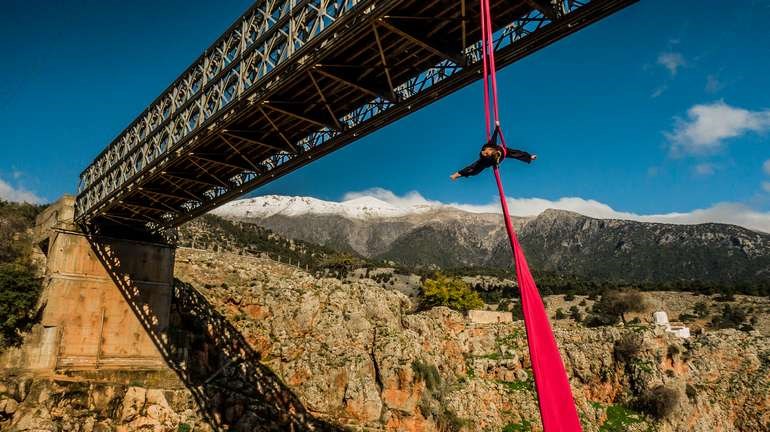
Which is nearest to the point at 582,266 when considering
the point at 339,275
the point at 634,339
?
the point at 339,275

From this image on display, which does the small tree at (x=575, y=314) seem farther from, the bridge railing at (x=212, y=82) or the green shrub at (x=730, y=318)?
the bridge railing at (x=212, y=82)

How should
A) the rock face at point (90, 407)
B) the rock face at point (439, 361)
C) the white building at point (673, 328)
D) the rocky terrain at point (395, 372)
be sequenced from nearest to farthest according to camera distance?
the rock face at point (90, 407), the rocky terrain at point (395, 372), the rock face at point (439, 361), the white building at point (673, 328)

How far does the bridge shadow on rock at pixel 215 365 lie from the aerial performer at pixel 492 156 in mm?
29868

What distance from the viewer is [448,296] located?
2291 inches

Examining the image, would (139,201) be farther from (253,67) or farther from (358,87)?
(358,87)

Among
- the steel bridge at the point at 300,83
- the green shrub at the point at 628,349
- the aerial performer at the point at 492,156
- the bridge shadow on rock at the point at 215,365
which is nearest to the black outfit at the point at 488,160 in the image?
the aerial performer at the point at 492,156

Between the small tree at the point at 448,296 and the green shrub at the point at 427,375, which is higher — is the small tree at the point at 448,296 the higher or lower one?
the higher one

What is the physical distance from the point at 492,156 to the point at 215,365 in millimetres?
35229

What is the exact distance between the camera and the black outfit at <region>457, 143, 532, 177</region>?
20.0 ft

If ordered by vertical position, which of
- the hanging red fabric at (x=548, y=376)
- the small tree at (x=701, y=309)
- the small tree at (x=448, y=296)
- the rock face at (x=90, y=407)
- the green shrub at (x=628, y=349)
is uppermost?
the small tree at (x=448, y=296)

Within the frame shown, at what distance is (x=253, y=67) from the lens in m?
19.4

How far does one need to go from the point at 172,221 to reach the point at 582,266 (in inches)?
5282

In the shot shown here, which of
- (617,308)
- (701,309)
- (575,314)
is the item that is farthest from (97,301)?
(701,309)

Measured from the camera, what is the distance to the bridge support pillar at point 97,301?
2973 centimetres
